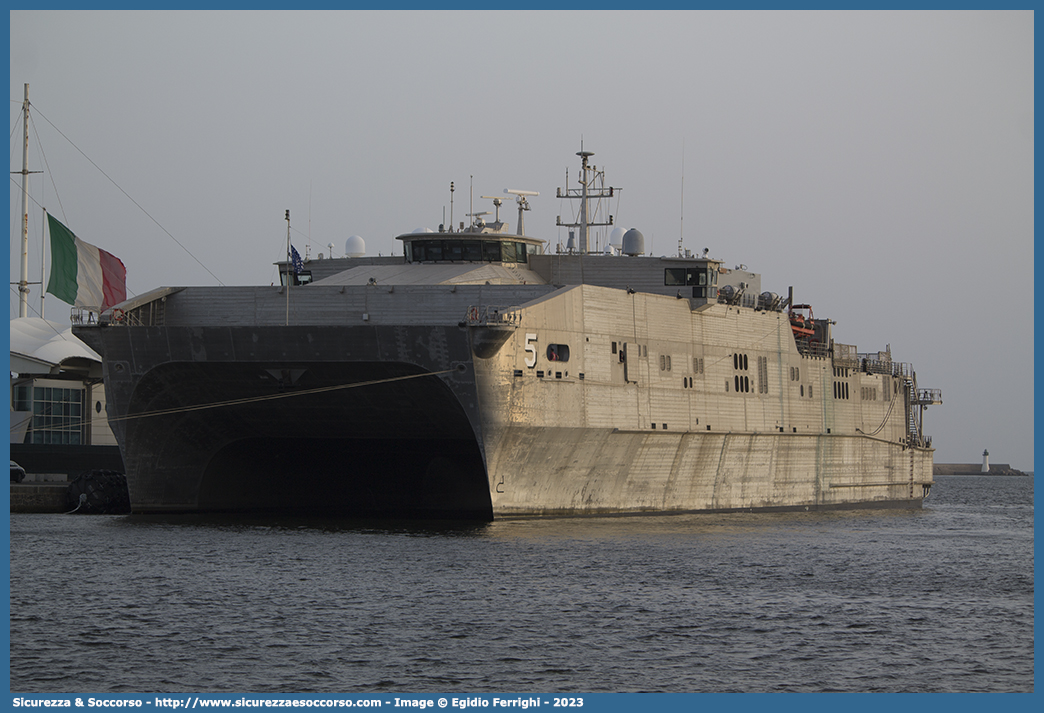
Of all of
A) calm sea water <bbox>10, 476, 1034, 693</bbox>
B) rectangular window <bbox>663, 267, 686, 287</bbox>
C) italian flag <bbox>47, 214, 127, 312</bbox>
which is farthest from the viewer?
italian flag <bbox>47, 214, 127, 312</bbox>

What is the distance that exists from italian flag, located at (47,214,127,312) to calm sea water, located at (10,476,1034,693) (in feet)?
29.3

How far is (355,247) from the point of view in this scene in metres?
42.8

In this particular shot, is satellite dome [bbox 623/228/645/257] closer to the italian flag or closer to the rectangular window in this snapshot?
the rectangular window

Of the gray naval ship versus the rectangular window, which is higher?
the rectangular window

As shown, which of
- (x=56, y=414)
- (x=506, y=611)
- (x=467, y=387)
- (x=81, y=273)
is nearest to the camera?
(x=506, y=611)

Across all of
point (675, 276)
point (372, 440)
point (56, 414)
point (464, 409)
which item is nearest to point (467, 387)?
point (464, 409)

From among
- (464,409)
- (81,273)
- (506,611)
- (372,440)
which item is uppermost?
(81,273)

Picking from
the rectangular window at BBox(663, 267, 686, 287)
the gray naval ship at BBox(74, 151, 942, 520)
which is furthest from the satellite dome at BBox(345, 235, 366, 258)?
the rectangular window at BBox(663, 267, 686, 287)

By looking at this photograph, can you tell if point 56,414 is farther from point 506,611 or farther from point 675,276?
point 506,611

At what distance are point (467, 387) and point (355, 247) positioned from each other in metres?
13.6

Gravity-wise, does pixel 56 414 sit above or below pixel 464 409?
below

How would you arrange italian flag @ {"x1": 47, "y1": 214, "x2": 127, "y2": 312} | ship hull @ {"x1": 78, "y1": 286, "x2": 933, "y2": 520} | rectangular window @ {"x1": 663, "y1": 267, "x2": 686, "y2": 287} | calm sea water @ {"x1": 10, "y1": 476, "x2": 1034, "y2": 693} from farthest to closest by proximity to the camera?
1. italian flag @ {"x1": 47, "y1": 214, "x2": 127, "y2": 312}
2. rectangular window @ {"x1": 663, "y1": 267, "x2": 686, "y2": 287}
3. ship hull @ {"x1": 78, "y1": 286, "x2": 933, "y2": 520}
4. calm sea water @ {"x1": 10, "y1": 476, "x2": 1034, "y2": 693}

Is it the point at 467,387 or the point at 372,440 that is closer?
the point at 467,387

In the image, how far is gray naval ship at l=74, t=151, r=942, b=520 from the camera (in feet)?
102
